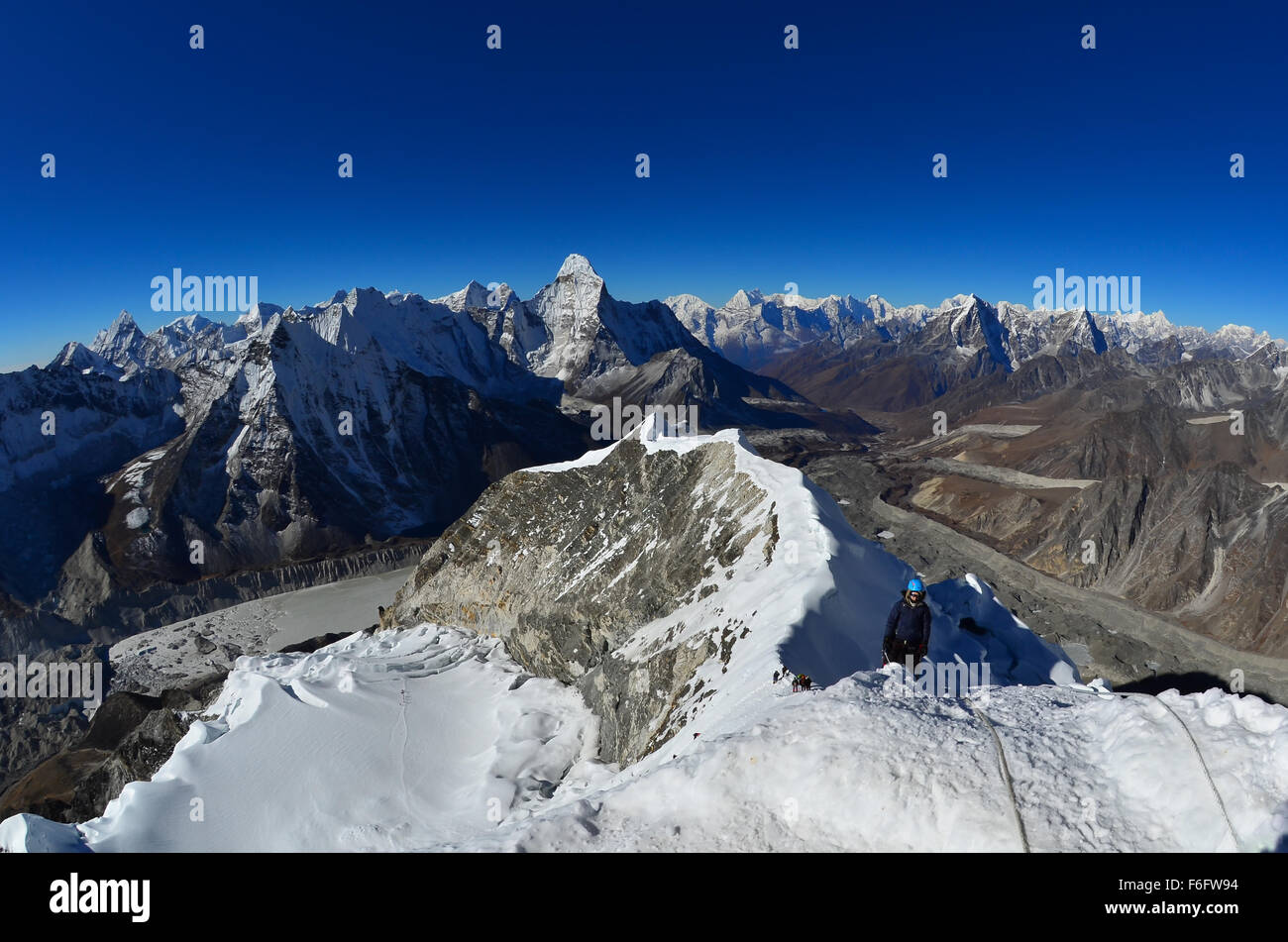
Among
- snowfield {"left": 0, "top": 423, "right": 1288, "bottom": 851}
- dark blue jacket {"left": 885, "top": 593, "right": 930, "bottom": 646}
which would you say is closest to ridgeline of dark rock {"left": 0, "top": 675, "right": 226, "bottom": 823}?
snowfield {"left": 0, "top": 423, "right": 1288, "bottom": 851}

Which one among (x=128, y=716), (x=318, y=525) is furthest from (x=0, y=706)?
(x=318, y=525)

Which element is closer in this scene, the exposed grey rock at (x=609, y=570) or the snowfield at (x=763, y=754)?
the snowfield at (x=763, y=754)

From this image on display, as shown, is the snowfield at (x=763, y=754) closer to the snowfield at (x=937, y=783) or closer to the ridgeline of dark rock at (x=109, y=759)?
the snowfield at (x=937, y=783)

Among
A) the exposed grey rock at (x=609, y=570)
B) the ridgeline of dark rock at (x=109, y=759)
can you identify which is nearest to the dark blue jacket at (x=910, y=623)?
the exposed grey rock at (x=609, y=570)

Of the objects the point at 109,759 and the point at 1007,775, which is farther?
the point at 109,759

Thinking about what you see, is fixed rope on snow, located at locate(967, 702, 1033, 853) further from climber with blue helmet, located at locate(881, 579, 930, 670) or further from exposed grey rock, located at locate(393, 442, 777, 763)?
exposed grey rock, located at locate(393, 442, 777, 763)

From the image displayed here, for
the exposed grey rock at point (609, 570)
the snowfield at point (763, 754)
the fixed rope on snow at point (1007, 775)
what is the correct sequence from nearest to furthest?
the fixed rope on snow at point (1007, 775) < the snowfield at point (763, 754) < the exposed grey rock at point (609, 570)

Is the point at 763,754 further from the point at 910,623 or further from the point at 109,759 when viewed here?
the point at 109,759

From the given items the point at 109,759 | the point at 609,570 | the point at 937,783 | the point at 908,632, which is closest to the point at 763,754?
the point at 937,783
